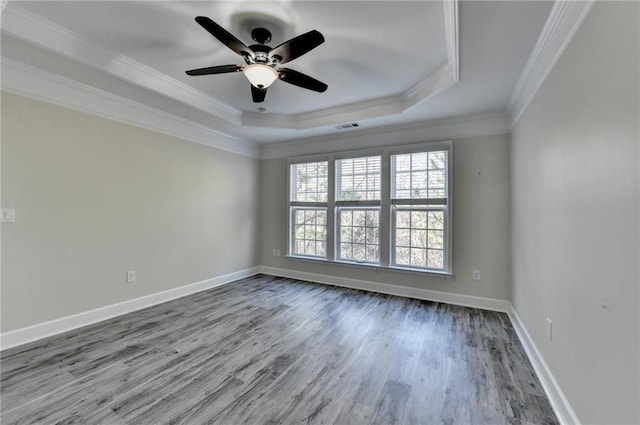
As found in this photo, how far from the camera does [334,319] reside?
10.4ft

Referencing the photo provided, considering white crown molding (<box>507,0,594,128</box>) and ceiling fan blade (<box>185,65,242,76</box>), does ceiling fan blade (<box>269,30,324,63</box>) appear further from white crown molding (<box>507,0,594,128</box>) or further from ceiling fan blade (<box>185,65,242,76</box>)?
white crown molding (<box>507,0,594,128</box>)

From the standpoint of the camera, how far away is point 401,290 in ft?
13.2

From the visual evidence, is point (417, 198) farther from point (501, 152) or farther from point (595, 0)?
point (595, 0)

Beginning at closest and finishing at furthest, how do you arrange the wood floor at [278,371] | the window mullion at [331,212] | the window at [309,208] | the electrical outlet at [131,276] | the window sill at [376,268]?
the wood floor at [278,371] < the electrical outlet at [131,276] < the window sill at [376,268] < the window mullion at [331,212] < the window at [309,208]

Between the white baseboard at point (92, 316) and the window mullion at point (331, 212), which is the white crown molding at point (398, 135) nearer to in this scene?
the window mullion at point (331, 212)

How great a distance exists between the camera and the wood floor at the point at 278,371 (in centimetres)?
170

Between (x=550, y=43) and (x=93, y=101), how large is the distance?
4208mm

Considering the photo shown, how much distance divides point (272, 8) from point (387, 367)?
9.50ft

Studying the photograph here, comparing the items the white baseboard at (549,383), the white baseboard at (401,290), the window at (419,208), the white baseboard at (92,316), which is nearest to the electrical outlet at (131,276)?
the white baseboard at (92,316)

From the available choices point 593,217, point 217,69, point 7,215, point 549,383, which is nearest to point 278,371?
point 549,383

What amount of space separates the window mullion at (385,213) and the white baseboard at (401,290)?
40cm

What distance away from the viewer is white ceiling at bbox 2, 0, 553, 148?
1903 millimetres

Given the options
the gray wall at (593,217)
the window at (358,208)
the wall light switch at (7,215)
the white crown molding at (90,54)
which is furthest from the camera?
the window at (358,208)

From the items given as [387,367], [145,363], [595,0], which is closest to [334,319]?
[387,367]
